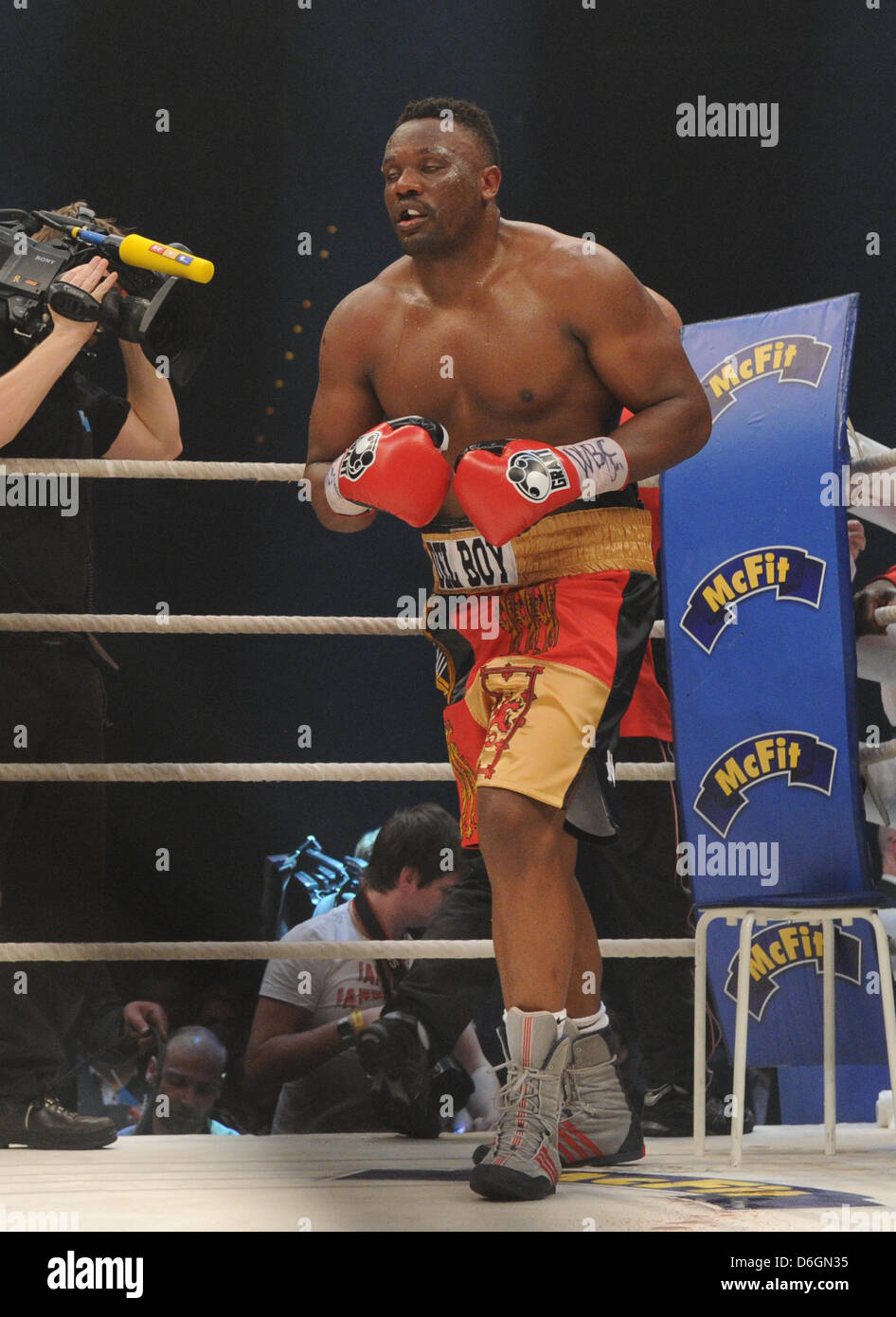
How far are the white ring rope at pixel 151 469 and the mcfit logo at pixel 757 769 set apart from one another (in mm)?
612

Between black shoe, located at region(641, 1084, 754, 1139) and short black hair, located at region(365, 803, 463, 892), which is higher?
short black hair, located at region(365, 803, 463, 892)

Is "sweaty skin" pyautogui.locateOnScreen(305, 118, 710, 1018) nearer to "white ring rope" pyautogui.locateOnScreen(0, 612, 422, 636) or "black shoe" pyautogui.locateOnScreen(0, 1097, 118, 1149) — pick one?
"white ring rope" pyautogui.locateOnScreen(0, 612, 422, 636)

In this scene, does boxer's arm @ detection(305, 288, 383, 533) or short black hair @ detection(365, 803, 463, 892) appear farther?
short black hair @ detection(365, 803, 463, 892)

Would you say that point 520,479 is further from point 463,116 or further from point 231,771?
point 231,771

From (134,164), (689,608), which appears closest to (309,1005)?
(689,608)

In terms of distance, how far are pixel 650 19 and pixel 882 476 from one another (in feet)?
6.22

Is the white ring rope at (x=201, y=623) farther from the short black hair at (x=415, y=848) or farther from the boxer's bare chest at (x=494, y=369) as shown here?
the short black hair at (x=415, y=848)

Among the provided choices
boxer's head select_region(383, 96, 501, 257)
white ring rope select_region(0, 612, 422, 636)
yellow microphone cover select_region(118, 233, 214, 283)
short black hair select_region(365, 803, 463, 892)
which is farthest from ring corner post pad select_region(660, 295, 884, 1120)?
short black hair select_region(365, 803, 463, 892)

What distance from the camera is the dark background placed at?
10.7 ft

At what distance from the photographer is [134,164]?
3.25m

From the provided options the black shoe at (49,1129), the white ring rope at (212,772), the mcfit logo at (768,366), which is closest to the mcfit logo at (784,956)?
the white ring rope at (212,772)

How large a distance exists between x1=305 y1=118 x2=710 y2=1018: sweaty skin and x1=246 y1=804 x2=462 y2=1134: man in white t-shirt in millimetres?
941

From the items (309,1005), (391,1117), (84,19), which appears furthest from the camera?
(84,19)
